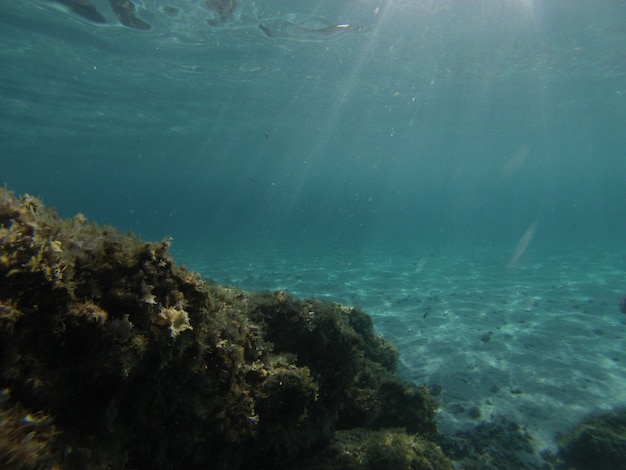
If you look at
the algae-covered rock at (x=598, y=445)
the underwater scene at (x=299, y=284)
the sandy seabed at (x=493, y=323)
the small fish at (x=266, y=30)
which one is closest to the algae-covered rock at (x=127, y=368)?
the underwater scene at (x=299, y=284)

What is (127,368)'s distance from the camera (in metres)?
2.08

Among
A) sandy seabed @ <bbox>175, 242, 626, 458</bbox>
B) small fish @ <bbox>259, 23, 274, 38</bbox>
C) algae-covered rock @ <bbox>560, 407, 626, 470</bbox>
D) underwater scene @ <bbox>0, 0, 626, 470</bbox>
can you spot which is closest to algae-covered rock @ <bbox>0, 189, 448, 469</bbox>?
underwater scene @ <bbox>0, 0, 626, 470</bbox>

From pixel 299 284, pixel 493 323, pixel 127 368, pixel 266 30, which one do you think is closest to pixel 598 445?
pixel 493 323

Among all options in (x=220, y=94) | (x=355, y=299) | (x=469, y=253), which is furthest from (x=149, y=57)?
(x=469, y=253)

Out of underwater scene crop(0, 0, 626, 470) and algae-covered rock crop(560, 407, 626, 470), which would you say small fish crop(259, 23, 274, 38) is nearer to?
underwater scene crop(0, 0, 626, 470)

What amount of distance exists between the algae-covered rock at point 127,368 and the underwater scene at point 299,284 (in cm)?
1

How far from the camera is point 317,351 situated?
4309 millimetres

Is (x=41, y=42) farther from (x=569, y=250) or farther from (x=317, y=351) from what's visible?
(x=569, y=250)

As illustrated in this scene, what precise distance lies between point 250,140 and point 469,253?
30.5 m

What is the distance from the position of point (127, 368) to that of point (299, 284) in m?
16.2

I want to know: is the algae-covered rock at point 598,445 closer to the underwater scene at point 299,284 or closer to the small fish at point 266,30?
the underwater scene at point 299,284

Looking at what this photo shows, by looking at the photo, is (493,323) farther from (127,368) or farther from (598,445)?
(127,368)

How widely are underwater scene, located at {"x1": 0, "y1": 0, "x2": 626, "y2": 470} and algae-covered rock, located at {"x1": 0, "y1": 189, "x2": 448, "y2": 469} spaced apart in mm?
14

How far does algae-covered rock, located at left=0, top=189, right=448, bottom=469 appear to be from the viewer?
1806 mm
